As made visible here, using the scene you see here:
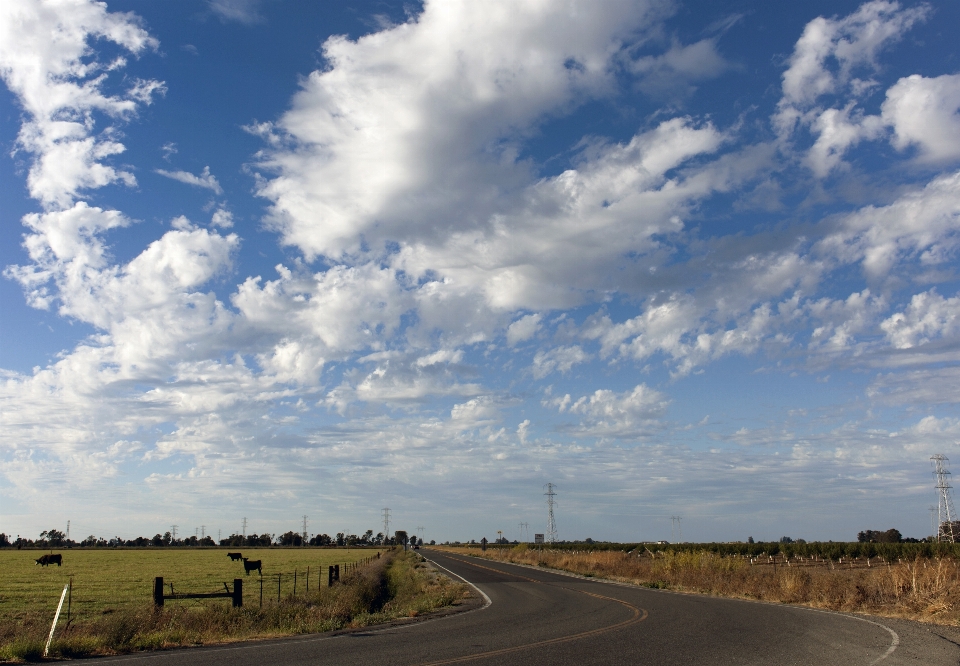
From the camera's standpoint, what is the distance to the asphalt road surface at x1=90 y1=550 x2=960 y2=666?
11289 mm

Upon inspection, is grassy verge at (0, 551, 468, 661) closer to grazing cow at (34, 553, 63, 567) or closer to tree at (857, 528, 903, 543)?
grazing cow at (34, 553, 63, 567)

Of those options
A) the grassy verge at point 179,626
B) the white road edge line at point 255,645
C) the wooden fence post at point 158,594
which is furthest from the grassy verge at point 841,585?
the wooden fence post at point 158,594

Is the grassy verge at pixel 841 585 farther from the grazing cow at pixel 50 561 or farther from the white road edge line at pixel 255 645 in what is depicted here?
the grazing cow at pixel 50 561

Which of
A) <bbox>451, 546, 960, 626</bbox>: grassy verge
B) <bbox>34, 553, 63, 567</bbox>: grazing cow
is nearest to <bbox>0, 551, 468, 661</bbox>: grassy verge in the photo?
<bbox>451, 546, 960, 626</bbox>: grassy verge

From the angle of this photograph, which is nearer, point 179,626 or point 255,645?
point 255,645

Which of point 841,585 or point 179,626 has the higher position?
point 179,626

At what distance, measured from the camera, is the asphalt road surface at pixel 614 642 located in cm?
1129

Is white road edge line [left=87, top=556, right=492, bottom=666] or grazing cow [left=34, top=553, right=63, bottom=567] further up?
white road edge line [left=87, top=556, right=492, bottom=666]

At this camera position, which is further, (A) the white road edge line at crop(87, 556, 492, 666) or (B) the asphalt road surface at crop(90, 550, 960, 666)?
(A) the white road edge line at crop(87, 556, 492, 666)

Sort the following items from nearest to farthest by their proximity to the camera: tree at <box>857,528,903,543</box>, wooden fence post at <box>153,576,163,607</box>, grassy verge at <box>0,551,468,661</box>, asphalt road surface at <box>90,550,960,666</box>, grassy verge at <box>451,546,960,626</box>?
asphalt road surface at <box>90,550,960,666</box>, grassy verge at <box>0,551,468,661</box>, wooden fence post at <box>153,576,163,607</box>, grassy verge at <box>451,546,960,626</box>, tree at <box>857,528,903,543</box>

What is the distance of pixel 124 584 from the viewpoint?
41500 millimetres

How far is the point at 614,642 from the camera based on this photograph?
13.1 metres

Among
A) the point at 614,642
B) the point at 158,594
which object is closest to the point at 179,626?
the point at 158,594

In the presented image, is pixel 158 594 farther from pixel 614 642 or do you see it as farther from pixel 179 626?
pixel 614 642
